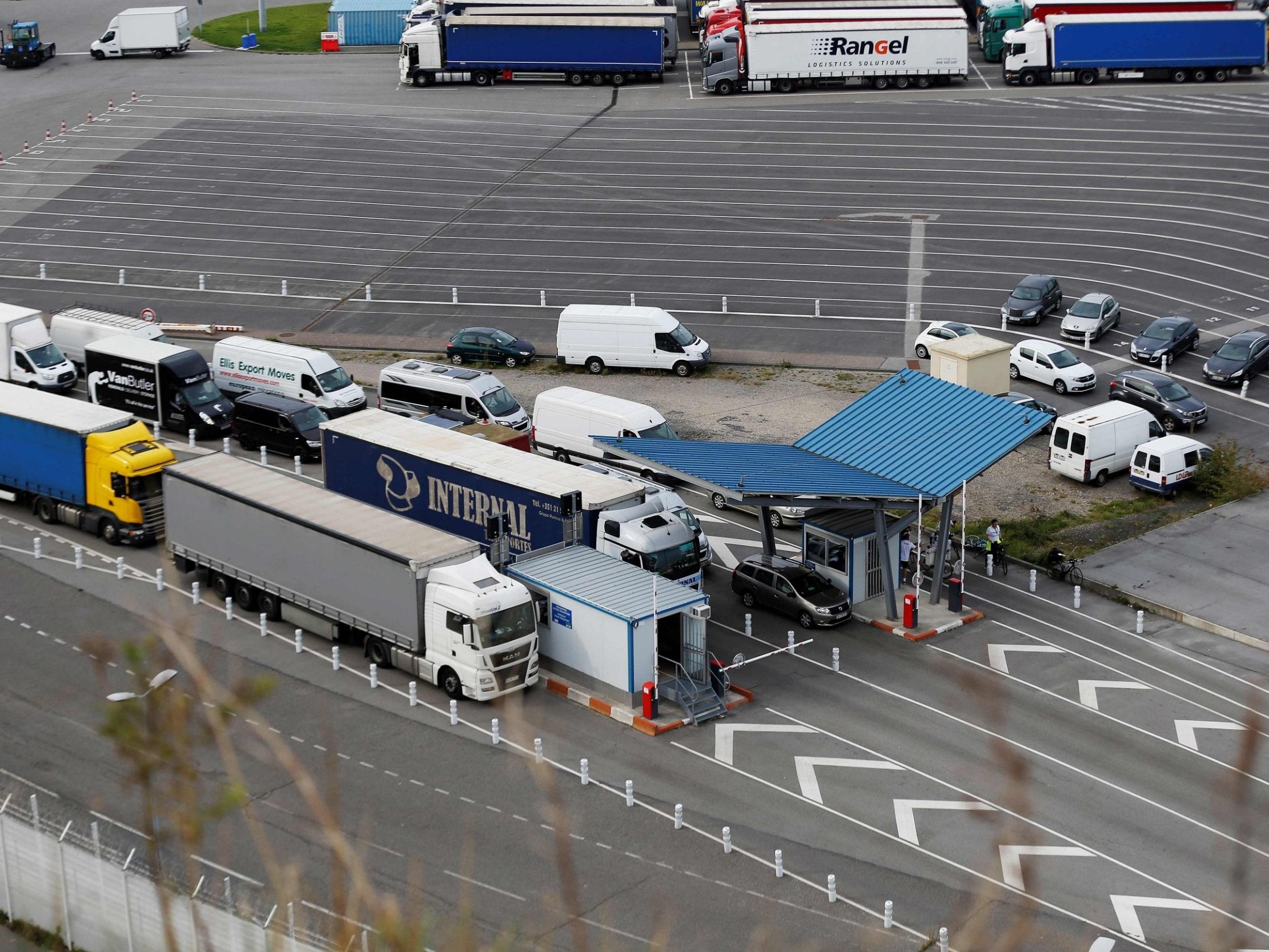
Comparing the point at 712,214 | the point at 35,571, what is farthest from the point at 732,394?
the point at 35,571

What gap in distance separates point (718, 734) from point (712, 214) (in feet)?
136

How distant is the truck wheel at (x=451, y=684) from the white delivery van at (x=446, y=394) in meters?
15.1

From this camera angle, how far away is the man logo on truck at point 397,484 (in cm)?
3988

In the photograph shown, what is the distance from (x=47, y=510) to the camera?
42812mm

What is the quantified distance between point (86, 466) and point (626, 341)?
19.9 meters

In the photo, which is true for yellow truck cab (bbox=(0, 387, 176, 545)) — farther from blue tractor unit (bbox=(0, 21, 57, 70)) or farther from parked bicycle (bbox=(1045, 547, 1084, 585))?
blue tractor unit (bbox=(0, 21, 57, 70))

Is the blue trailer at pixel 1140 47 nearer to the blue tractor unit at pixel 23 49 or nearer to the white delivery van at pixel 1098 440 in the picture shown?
the white delivery van at pixel 1098 440

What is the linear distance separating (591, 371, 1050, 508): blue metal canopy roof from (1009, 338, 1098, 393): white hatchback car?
38.2 feet

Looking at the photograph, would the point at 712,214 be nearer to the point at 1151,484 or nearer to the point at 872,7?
the point at 872,7

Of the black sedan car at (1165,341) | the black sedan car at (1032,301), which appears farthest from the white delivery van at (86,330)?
the black sedan car at (1165,341)

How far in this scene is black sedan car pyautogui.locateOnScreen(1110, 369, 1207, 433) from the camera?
4994 centimetres

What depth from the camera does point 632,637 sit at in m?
33.1

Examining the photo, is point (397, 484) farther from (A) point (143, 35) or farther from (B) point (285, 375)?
(A) point (143, 35)

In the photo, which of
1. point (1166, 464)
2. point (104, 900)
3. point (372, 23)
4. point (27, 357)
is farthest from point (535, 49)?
point (104, 900)
